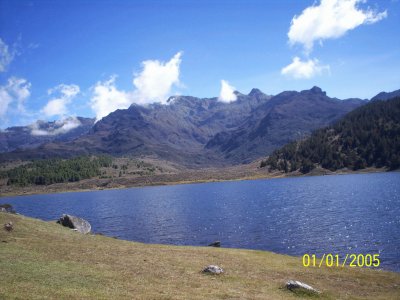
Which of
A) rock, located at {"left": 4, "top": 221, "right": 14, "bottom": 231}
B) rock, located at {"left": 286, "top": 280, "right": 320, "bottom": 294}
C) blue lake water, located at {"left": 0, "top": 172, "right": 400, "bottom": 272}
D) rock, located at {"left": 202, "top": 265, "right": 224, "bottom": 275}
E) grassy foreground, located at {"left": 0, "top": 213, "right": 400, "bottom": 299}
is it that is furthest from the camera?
blue lake water, located at {"left": 0, "top": 172, "right": 400, "bottom": 272}

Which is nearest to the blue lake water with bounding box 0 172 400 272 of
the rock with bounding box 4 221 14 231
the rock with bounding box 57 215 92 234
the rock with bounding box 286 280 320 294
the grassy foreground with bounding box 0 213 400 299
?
the grassy foreground with bounding box 0 213 400 299

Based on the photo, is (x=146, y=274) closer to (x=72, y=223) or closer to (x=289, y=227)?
(x=72, y=223)

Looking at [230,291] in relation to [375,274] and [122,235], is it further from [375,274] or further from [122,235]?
[122,235]

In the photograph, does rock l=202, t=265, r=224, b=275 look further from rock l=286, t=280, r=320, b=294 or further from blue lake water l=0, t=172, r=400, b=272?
blue lake water l=0, t=172, r=400, b=272

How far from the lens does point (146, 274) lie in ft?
126

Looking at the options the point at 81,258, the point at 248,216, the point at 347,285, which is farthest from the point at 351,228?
the point at 81,258

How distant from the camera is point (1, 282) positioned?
29625 mm

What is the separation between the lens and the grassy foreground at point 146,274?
30.8 m

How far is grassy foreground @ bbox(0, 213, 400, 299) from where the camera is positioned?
3078 cm

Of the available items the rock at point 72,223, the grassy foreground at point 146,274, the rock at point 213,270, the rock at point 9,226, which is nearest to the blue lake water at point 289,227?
the grassy foreground at point 146,274

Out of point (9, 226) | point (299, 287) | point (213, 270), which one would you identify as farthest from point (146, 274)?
point (9, 226)

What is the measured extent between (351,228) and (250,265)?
1777 inches

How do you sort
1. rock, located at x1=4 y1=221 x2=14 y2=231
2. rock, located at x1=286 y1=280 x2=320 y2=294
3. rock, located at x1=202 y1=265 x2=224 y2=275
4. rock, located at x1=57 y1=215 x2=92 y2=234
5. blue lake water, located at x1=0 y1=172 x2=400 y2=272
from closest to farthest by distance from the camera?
rock, located at x1=286 y1=280 x2=320 y2=294 → rock, located at x1=202 y1=265 x2=224 y2=275 → rock, located at x1=4 y1=221 x2=14 y2=231 → blue lake water, located at x1=0 y1=172 x2=400 y2=272 → rock, located at x1=57 y1=215 x2=92 y2=234

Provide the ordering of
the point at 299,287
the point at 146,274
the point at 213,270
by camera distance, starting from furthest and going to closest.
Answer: the point at 213,270 → the point at 146,274 → the point at 299,287
